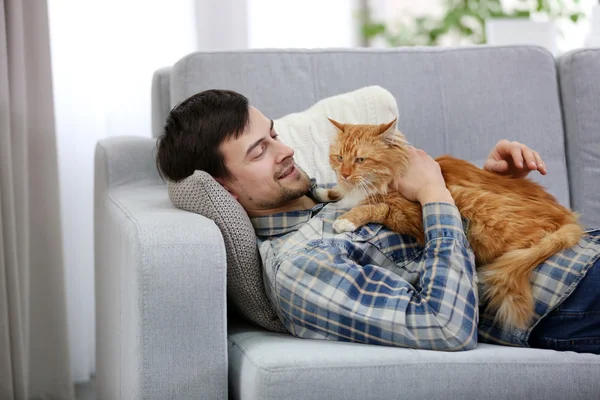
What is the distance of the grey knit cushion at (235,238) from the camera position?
1492 millimetres

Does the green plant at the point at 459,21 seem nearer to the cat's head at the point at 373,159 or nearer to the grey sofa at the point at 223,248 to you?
the grey sofa at the point at 223,248

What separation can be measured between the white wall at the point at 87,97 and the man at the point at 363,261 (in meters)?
1.23

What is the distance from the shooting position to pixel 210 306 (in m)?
1.29

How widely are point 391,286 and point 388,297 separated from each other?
0.04 m

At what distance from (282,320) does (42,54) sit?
1.31 meters

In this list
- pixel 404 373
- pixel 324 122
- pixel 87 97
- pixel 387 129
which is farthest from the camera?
pixel 87 97

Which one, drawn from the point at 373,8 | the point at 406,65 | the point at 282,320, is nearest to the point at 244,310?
the point at 282,320

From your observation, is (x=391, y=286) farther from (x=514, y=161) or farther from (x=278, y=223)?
(x=514, y=161)

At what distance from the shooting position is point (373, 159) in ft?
5.29

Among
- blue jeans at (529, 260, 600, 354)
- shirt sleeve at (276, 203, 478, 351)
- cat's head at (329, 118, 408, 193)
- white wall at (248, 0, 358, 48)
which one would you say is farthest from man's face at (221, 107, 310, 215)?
white wall at (248, 0, 358, 48)

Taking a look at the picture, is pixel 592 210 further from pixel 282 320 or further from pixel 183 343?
pixel 183 343

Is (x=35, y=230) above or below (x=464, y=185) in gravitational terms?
below

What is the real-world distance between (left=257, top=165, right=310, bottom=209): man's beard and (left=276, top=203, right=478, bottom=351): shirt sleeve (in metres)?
0.20

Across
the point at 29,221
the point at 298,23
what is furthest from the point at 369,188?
the point at 298,23
